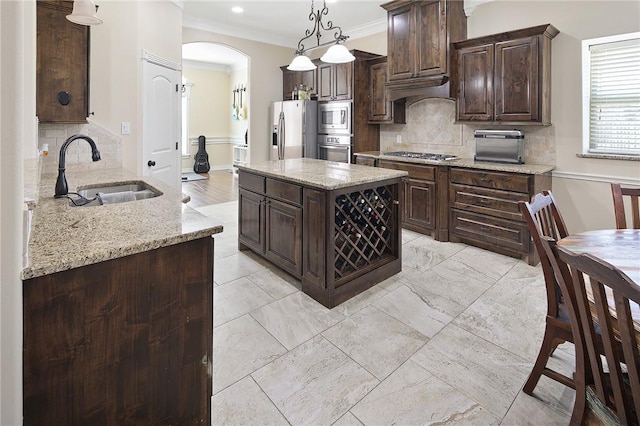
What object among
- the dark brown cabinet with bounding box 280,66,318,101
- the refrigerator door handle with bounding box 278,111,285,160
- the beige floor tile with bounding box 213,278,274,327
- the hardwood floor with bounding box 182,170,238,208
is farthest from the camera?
the hardwood floor with bounding box 182,170,238,208

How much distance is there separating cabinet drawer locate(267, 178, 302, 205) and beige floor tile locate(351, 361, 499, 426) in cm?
153

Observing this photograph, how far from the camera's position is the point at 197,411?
1.43 metres

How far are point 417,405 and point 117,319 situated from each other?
55.6 inches

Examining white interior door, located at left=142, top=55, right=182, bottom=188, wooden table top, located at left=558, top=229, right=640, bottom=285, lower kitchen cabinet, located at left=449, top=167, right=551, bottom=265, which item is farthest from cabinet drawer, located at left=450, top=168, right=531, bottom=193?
white interior door, located at left=142, top=55, right=182, bottom=188

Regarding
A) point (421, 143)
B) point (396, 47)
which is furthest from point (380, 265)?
point (396, 47)

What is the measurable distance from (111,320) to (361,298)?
6.64 feet

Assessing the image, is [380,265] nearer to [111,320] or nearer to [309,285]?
[309,285]

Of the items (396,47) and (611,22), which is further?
(396,47)

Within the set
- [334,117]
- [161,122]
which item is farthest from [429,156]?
[161,122]

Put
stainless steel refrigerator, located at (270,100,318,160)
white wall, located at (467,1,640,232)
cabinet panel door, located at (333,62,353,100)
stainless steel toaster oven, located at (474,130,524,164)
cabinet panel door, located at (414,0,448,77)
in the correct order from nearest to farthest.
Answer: white wall, located at (467,1,640,232)
stainless steel toaster oven, located at (474,130,524,164)
cabinet panel door, located at (414,0,448,77)
cabinet panel door, located at (333,62,353,100)
stainless steel refrigerator, located at (270,100,318,160)

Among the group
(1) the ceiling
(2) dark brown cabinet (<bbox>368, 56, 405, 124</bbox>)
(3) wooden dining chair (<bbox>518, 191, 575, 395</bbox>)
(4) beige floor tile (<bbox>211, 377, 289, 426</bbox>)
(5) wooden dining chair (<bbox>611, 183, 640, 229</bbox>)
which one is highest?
(1) the ceiling

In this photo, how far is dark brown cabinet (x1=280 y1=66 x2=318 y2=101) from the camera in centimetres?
633

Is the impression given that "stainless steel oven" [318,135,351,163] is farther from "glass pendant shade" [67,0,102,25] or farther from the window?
"glass pendant shade" [67,0,102,25]

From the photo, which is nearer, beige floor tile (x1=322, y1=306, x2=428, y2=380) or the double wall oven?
beige floor tile (x1=322, y1=306, x2=428, y2=380)
